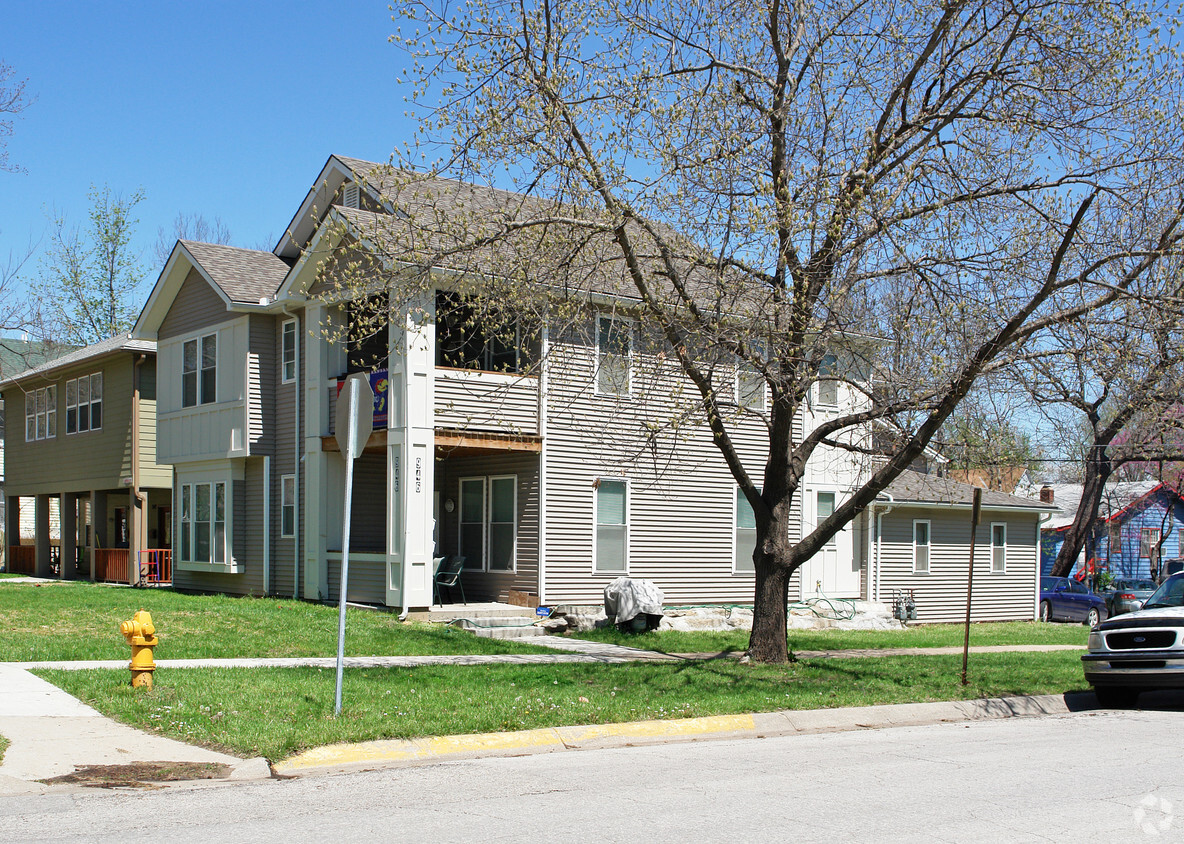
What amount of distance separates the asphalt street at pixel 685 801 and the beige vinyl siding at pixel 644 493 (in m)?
10.6

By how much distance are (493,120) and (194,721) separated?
705 cm

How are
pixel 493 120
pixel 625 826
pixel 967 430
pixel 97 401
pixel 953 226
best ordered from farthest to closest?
pixel 97 401 < pixel 967 430 < pixel 953 226 < pixel 493 120 < pixel 625 826

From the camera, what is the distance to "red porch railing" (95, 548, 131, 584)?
97.5 ft

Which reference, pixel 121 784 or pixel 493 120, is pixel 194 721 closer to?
pixel 121 784

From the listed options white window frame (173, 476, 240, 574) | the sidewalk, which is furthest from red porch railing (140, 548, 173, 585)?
the sidewalk

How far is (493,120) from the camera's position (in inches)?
499

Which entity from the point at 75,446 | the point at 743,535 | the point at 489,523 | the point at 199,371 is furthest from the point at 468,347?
the point at 75,446

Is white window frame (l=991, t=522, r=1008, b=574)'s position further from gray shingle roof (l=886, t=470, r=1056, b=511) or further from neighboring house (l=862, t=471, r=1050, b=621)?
gray shingle roof (l=886, t=470, r=1056, b=511)

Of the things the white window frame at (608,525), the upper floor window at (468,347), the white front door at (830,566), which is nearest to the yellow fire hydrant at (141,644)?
the upper floor window at (468,347)

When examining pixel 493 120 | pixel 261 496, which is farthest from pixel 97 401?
pixel 493 120

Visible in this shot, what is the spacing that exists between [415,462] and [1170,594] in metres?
11.5

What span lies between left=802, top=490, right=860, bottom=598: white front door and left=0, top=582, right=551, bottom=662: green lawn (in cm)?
985

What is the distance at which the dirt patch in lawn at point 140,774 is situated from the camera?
25.1 feet

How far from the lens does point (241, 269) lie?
24.8 m
